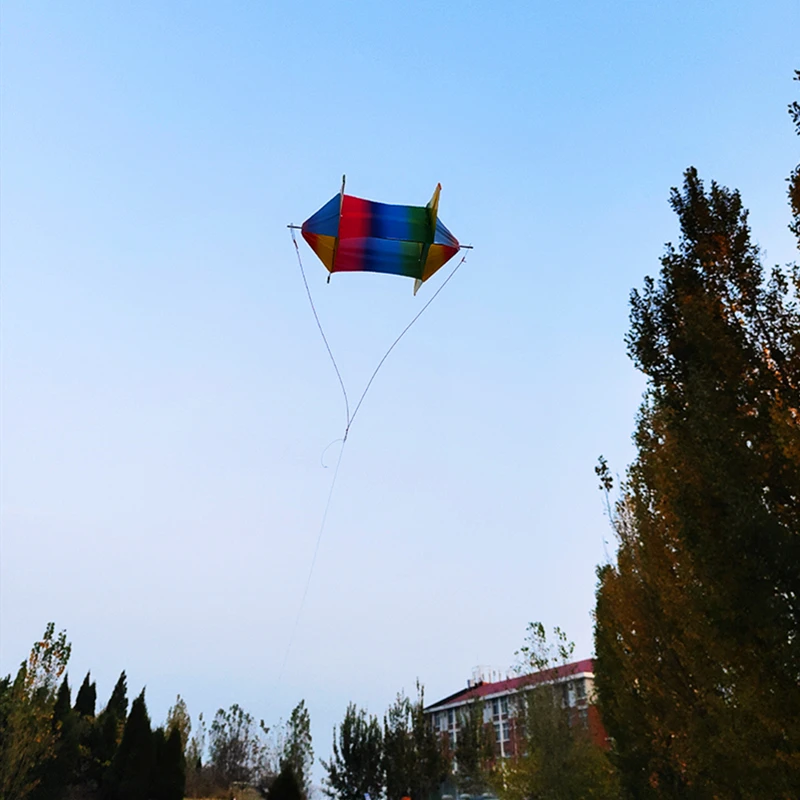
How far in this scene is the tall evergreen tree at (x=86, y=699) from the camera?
A: 3934cm

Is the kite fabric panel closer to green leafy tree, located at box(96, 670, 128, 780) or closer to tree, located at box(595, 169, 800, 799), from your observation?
tree, located at box(595, 169, 800, 799)

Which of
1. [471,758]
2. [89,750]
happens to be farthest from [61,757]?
[471,758]

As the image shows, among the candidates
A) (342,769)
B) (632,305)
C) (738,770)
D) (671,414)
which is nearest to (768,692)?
(738,770)

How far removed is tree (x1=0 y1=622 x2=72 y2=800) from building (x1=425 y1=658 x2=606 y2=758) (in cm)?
1991

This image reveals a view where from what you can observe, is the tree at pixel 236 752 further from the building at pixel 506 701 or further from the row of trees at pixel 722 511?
the row of trees at pixel 722 511

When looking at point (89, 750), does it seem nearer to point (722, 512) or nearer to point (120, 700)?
point (120, 700)

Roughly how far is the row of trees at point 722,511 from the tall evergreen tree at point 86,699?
32.2 m

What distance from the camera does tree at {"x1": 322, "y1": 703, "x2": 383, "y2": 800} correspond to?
41.6 metres

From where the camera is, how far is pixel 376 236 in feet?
47.2

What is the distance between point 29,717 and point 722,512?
24.2m

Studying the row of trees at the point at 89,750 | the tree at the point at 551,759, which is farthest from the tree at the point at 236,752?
the tree at the point at 551,759

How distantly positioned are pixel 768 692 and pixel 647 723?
34.9 feet

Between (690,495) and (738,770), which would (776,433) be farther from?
(738,770)

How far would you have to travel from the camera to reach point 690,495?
11531mm
